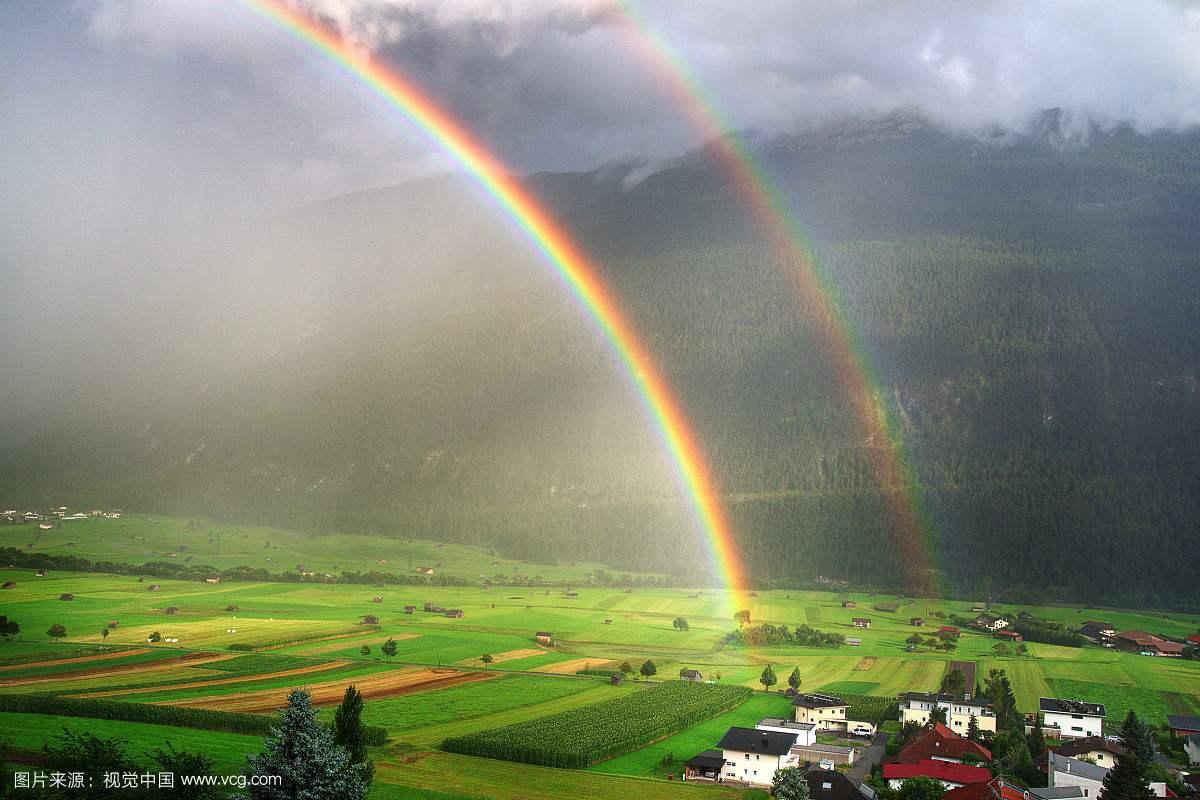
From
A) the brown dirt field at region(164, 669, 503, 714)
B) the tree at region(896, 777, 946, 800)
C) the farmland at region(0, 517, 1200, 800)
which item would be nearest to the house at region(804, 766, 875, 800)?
the tree at region(896, 777, 946, 800)

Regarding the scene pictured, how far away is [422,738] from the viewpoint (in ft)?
162

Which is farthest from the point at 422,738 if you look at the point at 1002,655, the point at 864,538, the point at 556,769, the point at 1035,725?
the point at 864,538

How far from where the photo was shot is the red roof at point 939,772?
45719 millimetres

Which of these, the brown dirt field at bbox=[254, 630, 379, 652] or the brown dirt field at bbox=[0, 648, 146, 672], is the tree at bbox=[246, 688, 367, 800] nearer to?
the brown dirt field at bbox=[0, 648, 146, 672]

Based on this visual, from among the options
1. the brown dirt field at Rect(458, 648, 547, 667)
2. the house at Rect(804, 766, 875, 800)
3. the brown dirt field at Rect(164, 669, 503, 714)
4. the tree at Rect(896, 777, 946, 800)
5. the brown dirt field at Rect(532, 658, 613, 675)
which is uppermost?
the brown dirt field at Rect(164, 669, 503, 714)

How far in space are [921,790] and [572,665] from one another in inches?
1472

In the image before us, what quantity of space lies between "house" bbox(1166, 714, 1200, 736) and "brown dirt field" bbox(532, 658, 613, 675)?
37.2 metres

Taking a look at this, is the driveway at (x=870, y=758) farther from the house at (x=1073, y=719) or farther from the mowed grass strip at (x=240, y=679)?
the mowed grass strip at (x=240, y=679)

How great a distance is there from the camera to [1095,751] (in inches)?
2041

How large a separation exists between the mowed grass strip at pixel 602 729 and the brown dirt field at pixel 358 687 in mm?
10297

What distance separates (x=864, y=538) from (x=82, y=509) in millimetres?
139290

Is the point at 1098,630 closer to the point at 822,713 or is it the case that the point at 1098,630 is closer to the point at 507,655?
the point at 822,713

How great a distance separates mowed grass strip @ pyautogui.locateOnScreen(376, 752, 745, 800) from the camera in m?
41.0

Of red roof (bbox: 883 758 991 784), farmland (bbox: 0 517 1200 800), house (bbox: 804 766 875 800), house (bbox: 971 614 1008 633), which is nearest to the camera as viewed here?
house (bbox: 804 766 875 800)
